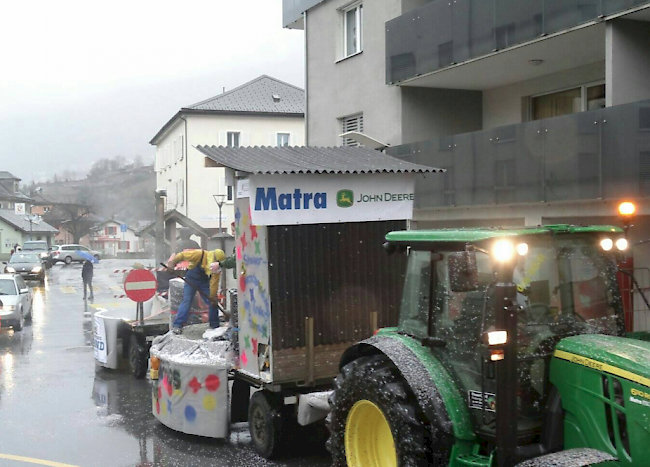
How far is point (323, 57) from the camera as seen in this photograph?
2058cm

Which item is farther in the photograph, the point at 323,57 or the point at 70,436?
the point at 323,57

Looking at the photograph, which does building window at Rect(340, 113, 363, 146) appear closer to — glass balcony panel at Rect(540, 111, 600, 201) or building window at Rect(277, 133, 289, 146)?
glass balcony panel at Rect(540, 111, 600, 201)

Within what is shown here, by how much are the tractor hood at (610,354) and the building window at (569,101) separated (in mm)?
10322

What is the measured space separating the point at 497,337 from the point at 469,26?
11103 millimetres

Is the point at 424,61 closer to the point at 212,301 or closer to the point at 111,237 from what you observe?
the point at 212,301

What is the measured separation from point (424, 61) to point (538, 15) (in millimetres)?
3526

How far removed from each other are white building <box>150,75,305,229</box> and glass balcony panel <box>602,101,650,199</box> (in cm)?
3563

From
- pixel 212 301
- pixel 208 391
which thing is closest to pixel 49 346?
pixel 212 301

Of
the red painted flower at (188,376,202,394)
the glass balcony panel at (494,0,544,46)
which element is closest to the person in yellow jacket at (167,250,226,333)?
the red painted flower at (188,376,202,394)

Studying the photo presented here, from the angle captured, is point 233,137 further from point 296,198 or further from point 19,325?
point 296,198

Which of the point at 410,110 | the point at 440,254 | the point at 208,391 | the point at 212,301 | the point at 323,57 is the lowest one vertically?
the point at 208,391

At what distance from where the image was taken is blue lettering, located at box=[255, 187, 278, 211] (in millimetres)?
7658

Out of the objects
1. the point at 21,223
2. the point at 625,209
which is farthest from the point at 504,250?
the point at 21,223

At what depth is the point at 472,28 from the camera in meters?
14.3
